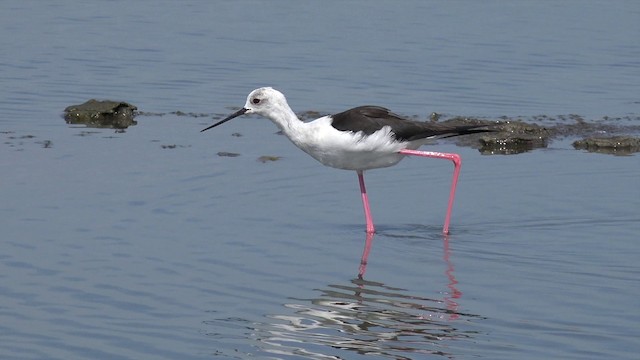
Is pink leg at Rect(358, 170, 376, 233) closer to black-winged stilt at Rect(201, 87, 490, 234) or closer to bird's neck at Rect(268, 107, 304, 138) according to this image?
black-winged stilt at Rect(201, 87, 490, 234)

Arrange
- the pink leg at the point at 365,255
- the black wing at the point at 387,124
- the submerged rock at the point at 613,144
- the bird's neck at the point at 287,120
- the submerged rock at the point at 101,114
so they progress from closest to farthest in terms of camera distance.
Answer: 1. the pink leg at the point at 365,255
2. the black wing at the point at 387,124
3. the bird's neck at the point at 287,120
4. the submerged rock at the point at 613,144
5. the submerged rock at the point at 101,114

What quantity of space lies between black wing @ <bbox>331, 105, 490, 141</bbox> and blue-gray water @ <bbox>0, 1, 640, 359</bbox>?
0.63 m

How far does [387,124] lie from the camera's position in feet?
31.0

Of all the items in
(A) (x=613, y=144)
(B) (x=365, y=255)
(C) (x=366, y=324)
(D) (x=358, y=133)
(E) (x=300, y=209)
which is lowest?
(C) (x=366, y=324)

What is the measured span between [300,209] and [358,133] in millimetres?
848

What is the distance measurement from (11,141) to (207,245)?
11.6ft

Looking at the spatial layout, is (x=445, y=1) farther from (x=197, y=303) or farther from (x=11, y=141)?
(x=197, y=303)

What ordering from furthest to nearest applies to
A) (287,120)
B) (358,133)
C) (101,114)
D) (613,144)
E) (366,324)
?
1. (101,114)
2. (613,144)
3. (287,120)
4. (358,133)
5. (366,324)

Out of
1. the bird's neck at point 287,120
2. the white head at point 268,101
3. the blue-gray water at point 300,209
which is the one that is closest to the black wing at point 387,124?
the bird's neck at point 287,120

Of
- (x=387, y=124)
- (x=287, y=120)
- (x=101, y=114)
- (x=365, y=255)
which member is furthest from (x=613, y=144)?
(x=101, y=114)

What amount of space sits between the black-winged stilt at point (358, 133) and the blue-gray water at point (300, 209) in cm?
44

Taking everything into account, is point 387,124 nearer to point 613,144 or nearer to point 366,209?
point 366,209

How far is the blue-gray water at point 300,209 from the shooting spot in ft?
23.2

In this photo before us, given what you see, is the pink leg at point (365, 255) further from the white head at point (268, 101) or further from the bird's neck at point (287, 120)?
the white head at point (268, 101)
